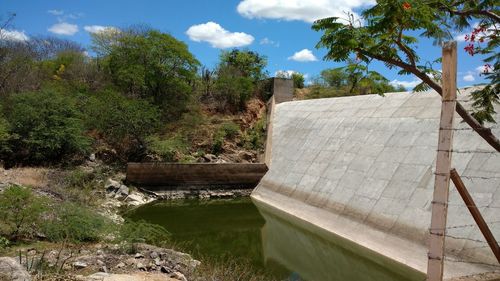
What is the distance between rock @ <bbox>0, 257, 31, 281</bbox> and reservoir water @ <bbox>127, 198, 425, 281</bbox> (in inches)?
256

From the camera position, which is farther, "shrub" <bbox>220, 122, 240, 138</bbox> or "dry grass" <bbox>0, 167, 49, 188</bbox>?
"shrub" <bbox>220, 122, 240, 138</bbox>

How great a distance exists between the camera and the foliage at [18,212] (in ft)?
31.2

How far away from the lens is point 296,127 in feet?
74.9

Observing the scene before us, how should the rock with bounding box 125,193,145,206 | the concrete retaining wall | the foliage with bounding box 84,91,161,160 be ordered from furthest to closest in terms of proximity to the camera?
the foliage with bounding box 84,91,161,160
the concrete retaining wall
the rock with bounding box 125,193,145,206

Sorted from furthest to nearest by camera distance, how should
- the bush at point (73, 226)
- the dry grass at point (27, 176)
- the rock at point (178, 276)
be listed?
the dry grass at point (27, 176), the bush at point (73, 226), the rock at point (178, 276)

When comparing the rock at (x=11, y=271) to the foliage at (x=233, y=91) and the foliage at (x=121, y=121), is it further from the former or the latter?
the foliage at (x=233, y=91)

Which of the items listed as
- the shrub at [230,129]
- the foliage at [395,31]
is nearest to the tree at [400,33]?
the foliage at [395,31]

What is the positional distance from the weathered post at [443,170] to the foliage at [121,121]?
742 inches

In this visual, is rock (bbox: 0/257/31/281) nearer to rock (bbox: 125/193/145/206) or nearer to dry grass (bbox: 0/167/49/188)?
dry grass (bbox: 0/167/49/188)

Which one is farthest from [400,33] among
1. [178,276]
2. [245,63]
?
[245,63]

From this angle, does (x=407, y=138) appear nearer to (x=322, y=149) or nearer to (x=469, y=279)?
(x=322, y=149)

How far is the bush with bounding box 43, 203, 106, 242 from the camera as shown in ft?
31.8

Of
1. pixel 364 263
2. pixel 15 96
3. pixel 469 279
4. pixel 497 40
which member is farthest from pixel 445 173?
pixel 15 96

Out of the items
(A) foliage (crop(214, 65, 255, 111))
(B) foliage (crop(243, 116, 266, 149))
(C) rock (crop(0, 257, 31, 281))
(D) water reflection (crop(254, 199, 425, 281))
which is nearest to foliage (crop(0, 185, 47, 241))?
(C) rock (crop(0, 257, 31, 281))
